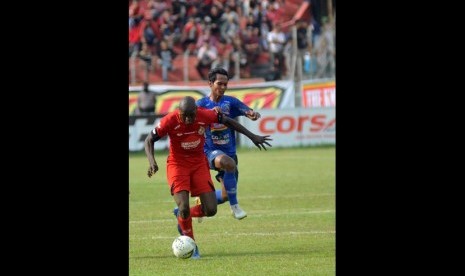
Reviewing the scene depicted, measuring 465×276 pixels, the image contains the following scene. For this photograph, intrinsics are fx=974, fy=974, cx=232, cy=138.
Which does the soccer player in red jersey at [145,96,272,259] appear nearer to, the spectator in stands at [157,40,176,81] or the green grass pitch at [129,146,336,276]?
the green grass pitch at [129,146,336,276]

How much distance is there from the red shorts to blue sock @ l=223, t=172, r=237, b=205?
5.92 feet

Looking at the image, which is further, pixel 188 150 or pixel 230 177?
pixel 230 177

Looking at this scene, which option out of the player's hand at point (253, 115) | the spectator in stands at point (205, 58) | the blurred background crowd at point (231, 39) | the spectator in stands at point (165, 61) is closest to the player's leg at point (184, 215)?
the player's hand at point (253, 115)

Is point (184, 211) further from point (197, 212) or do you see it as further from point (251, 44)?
point (251, 44)

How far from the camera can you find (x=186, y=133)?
1203cm

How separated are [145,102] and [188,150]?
19.4m

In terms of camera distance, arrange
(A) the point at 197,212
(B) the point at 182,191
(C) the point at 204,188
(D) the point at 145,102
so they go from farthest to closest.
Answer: (D) the point at 145,102, (A) the point at 197,212, (C) the point at 204,188, (B) the point at 182,191

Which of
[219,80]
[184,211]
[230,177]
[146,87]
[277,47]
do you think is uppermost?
[277,47]

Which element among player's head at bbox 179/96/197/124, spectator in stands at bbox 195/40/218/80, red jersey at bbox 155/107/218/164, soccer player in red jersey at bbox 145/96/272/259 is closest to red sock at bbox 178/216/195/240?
soccer player in red jersey at bbox 145/96/272/259

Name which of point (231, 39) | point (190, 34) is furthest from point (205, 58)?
point (231, 39)
